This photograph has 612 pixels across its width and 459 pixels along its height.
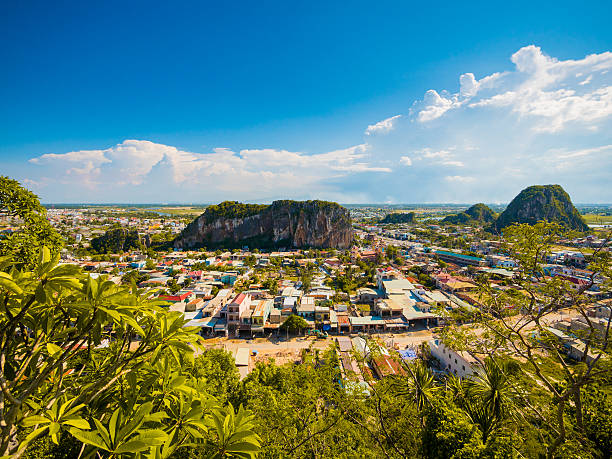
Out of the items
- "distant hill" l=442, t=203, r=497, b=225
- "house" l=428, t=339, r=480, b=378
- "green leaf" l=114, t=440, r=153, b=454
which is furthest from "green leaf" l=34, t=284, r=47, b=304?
"distant hill" l=442, t=203, r=497, b=225

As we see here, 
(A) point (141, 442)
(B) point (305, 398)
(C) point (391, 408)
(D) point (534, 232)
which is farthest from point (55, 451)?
(D) point (534, 232)

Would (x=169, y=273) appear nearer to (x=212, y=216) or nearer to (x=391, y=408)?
(x=212, y=216)

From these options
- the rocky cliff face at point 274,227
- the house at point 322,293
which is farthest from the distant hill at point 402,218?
the house at point 322,293

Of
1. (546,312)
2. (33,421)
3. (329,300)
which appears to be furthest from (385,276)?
(33,421)

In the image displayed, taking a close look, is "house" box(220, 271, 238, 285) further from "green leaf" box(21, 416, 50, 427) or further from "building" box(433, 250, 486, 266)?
"building" box(433, 250, 486, 266)

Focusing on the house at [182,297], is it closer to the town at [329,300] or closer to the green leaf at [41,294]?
the town at [329,300]

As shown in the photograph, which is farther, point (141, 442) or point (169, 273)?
point (169, 273)

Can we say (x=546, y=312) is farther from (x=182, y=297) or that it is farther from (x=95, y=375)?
(x=182, y=297)
